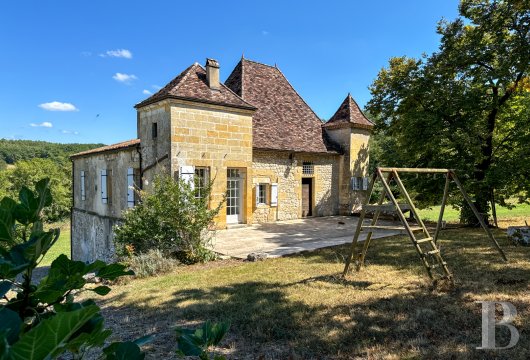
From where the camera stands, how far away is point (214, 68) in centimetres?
1311

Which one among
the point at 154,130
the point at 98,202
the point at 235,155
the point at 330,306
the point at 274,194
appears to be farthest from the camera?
the point at 98,202

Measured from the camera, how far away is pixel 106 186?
14680mm

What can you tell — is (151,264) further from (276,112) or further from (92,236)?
(276,112)

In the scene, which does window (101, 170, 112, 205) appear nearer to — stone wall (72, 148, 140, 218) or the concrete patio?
stone wall (72, 148, 140, 218)

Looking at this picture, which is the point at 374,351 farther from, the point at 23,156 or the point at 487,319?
the point at 23,156

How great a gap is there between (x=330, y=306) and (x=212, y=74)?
10110 millimetres

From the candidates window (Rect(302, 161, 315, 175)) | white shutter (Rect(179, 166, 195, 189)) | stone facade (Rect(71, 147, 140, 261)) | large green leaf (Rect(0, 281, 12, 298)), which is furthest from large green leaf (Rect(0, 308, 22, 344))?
window (Rect(302, 161, 315, 175))

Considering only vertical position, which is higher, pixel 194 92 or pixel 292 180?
pixel 194 92

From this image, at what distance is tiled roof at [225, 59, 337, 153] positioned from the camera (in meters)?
15.8

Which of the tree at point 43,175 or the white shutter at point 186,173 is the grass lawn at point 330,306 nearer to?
the white shutter at point 186,173

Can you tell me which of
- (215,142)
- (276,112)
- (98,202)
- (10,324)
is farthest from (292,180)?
(10,324)

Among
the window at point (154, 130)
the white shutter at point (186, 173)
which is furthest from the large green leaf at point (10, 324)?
the window at point (154, 130)

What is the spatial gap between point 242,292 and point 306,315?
4.90 feet

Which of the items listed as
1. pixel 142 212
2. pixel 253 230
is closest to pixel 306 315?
pixel 142 212
